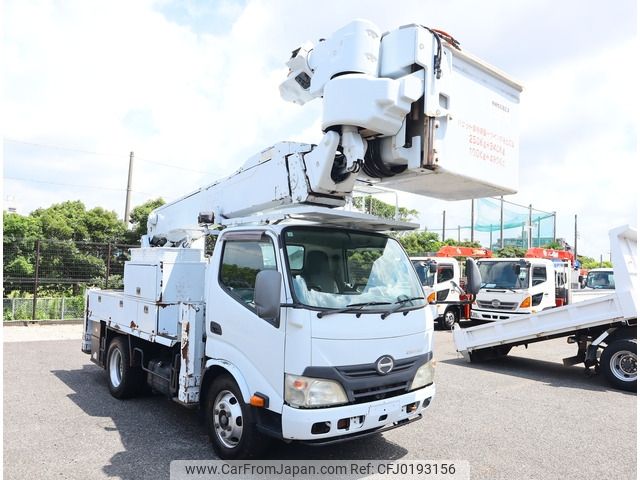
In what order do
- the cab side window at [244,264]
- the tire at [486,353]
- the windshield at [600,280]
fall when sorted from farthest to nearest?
the windshield at [600,280]
the tire at [486,353]
the cab side window at [244,264]

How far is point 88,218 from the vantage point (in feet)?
62.7

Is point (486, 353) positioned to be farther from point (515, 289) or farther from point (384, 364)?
point (384, 364)

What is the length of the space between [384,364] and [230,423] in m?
1.43

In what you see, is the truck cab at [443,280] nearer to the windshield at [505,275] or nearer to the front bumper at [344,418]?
the windshield at [505,275]

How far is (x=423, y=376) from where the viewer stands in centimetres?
434

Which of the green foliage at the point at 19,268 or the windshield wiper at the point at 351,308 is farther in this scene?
the green foliage at the point at 19,268

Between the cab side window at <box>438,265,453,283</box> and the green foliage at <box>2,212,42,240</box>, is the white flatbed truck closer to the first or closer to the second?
the cab side window at <box>438,265,453,283</box>

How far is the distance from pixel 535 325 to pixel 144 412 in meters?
6.31

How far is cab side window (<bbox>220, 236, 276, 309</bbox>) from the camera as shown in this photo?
4172 millimetres

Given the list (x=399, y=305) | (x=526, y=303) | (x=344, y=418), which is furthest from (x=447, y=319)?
(x=344, y=418)

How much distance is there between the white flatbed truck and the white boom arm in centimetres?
405

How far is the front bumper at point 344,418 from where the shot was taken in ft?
11.6

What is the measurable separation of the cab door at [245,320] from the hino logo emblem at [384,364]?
0.80 metres

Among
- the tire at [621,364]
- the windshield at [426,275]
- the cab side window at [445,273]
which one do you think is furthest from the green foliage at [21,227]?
the tire at [621,364]
